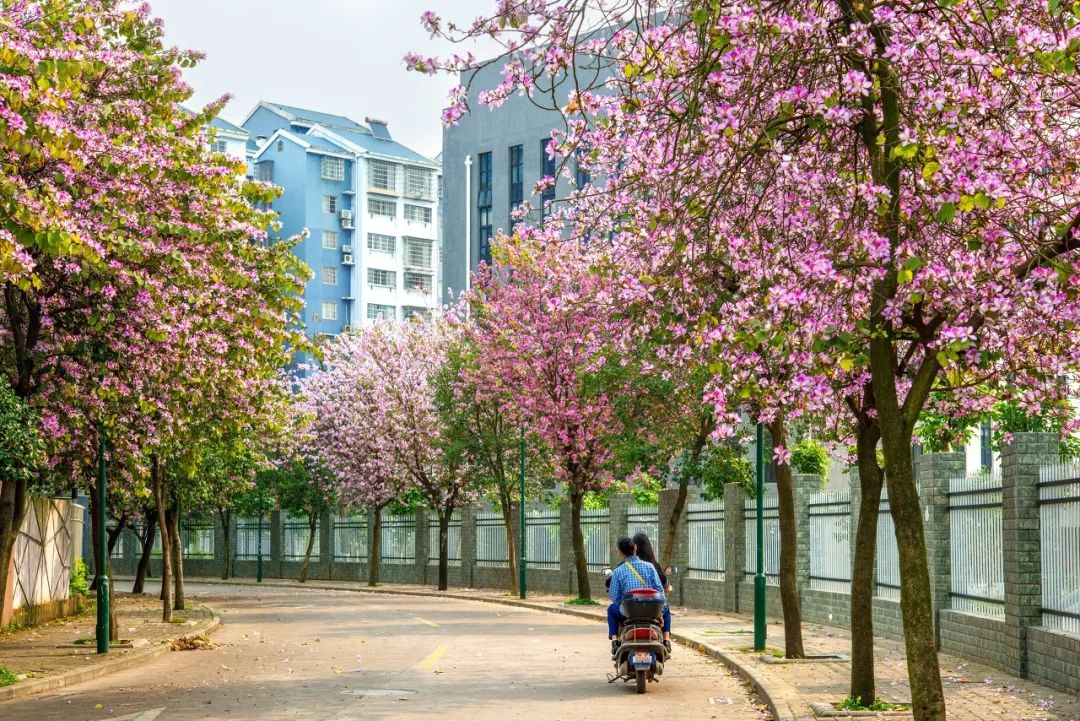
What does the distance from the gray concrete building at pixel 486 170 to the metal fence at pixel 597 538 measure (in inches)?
1290

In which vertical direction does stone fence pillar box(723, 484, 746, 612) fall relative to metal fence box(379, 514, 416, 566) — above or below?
above

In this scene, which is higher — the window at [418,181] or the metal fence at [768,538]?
the window at [418,181]

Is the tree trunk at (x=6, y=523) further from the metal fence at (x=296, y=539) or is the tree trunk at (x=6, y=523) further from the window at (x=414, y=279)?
the window at (x=414, y=279)

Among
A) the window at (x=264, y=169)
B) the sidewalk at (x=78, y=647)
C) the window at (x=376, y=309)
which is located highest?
the window at (x=264, y=169)

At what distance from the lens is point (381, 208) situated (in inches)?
3878

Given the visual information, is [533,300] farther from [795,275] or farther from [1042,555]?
[795,275]

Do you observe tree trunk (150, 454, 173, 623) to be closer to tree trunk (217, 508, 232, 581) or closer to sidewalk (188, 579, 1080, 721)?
sidewalk (188, 579, 1080, 721)

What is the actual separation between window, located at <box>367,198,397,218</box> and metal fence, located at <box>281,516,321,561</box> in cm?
3844

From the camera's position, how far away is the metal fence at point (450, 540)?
51.7 meters

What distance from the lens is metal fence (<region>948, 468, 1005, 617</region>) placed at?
17859 mm

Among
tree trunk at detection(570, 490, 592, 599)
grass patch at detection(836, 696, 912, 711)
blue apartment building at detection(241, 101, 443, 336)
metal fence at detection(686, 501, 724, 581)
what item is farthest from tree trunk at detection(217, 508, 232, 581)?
grass patch at detection(836, 696, 912, 711)

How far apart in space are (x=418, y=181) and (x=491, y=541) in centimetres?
5514

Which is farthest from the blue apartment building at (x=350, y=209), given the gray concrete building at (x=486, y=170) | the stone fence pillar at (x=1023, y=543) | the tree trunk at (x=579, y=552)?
the stone fence pillar at (x=1023, y=543)

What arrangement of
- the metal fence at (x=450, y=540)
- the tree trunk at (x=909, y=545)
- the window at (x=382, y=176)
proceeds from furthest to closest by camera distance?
1. the window at (x=382, y=176)
2. the metal fence at (x=450, y=540)
3. the tree trunk at (x=909, y=545)
